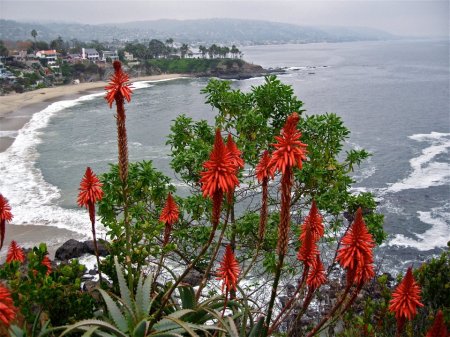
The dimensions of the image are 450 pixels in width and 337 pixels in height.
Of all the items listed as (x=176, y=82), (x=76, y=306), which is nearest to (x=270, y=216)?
(x=76, y=306)

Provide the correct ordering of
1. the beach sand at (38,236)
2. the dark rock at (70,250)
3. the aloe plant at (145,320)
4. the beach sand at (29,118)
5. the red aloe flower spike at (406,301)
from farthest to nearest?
A: the beach sand at (29,118) < the beach sand at (38,236) < the dark rock at (70,250) < the red aloe flower spike at (406,301) < the aloe plant at (145,320)

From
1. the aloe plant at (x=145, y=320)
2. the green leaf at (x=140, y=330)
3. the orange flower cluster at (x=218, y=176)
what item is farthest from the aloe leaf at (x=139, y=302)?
the orange flower cluster at (x=218, y=176)

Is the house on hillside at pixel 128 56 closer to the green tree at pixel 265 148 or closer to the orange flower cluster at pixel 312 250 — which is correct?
the green tree at pixel 265 148

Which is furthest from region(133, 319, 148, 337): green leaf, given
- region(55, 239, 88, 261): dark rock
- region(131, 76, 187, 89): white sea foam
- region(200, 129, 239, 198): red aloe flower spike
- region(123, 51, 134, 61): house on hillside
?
region(123, 51, 134, 61): house on hillside

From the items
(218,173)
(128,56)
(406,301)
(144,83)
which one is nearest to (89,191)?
(218,173)

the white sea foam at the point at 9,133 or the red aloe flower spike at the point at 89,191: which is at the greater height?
the red aloe flower spike at the point at 89,191

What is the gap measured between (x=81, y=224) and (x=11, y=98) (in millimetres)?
55265

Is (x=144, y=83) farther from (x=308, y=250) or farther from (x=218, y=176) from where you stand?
(x=308, y=250)

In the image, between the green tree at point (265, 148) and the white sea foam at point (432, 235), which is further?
the white sea foam at point (432, 235)

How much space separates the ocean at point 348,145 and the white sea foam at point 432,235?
49mm

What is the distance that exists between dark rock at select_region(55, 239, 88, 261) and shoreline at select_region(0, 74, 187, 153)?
75.6ft

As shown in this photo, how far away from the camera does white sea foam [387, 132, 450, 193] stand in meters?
29.1

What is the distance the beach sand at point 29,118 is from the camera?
21203 millimetres

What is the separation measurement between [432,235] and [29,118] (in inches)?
1897
